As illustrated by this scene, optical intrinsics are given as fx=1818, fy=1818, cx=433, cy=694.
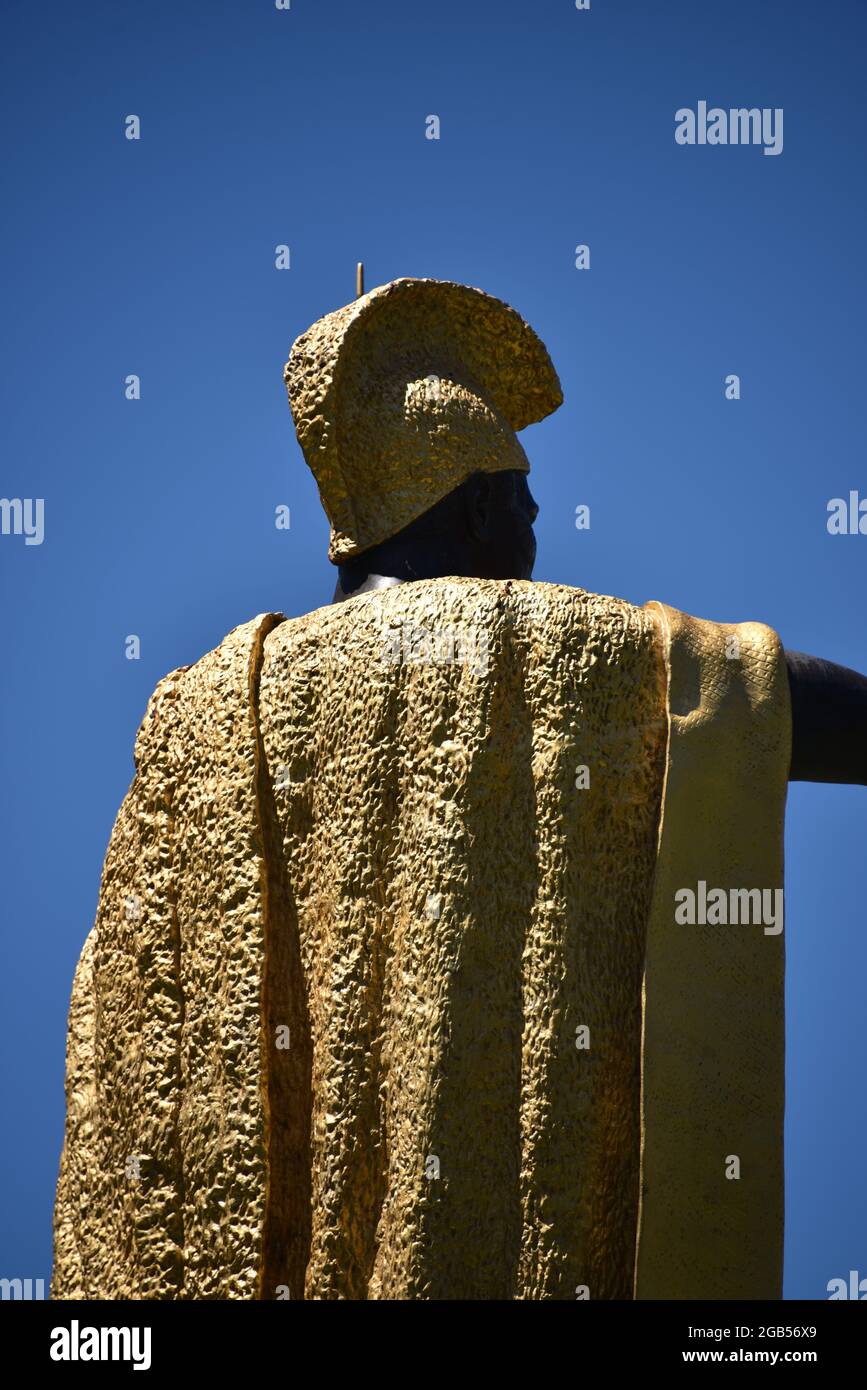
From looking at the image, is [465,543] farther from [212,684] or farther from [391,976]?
[391,976]

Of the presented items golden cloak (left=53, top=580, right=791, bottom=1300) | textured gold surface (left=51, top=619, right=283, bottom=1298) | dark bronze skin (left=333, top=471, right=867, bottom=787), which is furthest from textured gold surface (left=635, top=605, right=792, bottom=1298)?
textured gold surface (left=51, top=619, right=283, bottom=1298)

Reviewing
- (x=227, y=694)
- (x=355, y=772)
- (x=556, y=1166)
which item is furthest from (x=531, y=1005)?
(x=227, y=694)

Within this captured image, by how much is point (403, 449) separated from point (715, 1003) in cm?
133

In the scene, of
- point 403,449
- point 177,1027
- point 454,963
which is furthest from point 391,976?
point 403,449

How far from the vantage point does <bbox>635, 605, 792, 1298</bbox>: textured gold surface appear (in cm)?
296

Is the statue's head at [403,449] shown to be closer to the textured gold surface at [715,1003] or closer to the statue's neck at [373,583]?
the statue's neck at [373,583]

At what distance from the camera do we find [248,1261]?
3.17m

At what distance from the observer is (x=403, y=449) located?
372 centimetres

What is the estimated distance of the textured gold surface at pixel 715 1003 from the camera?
9.73 feet

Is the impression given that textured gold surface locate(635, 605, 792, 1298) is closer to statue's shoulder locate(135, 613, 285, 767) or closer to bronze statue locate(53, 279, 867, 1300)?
bronze statue locate(53, 279, 867, 1300)

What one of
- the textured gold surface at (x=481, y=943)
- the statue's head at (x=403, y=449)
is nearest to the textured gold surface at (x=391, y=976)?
the textured gold surface at (x=481, y=943)
